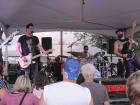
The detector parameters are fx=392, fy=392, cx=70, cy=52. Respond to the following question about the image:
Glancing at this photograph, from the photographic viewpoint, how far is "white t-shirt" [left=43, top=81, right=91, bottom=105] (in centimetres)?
308

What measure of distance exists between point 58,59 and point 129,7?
354 centimetres

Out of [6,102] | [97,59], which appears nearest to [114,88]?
[6,102]

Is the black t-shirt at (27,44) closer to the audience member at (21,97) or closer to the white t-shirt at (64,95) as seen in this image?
the audience member at (21,97)

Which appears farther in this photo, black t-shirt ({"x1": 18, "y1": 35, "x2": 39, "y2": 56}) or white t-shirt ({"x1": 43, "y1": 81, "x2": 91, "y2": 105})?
black t-shirt ({"x1": 18, "y1": 35, "x2": 39, "y2": 56})

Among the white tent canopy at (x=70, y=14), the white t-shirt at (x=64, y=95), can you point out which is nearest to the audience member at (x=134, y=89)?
the white t-shirt at (x=64, y=95)

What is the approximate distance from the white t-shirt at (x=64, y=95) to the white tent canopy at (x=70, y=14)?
7.03m

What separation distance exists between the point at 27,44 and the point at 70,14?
3781 mm

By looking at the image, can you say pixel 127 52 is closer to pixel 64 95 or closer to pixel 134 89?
pixel 64 95

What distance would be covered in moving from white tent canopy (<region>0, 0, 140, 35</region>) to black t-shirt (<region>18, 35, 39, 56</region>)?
164 cm

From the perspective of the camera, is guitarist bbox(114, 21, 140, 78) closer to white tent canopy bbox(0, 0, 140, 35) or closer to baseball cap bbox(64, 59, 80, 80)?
white tent canopy bbox(0, 0, 140, 35)

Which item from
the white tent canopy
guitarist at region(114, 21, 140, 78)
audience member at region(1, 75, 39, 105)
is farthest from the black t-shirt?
audience member at region(1, 75, 39, 105)

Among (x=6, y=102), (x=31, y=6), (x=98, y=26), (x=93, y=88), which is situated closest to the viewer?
(x=6, y=102)

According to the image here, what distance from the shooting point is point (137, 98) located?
181 centimetres

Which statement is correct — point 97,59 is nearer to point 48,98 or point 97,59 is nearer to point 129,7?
point 129,7
